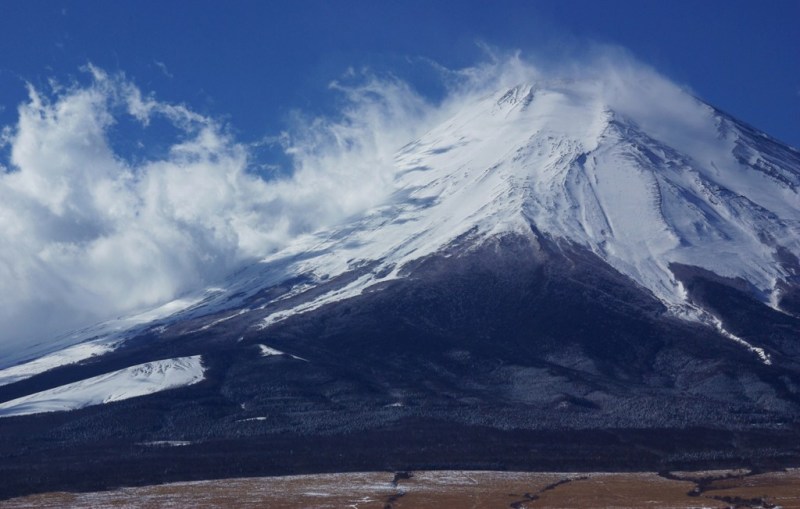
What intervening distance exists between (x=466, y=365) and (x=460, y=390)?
31.3ft

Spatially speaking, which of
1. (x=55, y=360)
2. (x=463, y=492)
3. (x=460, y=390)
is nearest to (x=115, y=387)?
(x=55, y=360)

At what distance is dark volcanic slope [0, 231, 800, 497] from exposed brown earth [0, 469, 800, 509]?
15.3 feet

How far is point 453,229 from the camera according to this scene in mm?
197875

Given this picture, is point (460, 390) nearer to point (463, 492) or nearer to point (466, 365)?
point (466, 365)

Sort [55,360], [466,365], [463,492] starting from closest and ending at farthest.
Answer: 1. [463,492]
2. [466,365]
3. [55,360]

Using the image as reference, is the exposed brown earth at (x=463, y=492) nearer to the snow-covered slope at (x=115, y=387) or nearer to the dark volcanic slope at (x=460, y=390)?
the dark volcanic slope at (x=460, y=390)

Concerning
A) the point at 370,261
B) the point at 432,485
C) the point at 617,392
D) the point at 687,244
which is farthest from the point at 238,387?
the point at 687,244

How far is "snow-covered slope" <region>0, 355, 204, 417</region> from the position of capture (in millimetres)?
129875

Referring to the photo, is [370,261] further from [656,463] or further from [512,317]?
[656,463]

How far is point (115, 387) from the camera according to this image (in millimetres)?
135875

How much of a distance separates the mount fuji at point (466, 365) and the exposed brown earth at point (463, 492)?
5.35 metres

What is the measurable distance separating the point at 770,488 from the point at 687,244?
4311 inches

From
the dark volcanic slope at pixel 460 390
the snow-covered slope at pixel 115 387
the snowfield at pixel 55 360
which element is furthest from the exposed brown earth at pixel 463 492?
the snowfield at pixel 55 360

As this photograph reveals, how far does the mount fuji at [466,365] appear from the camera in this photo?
10306cm
